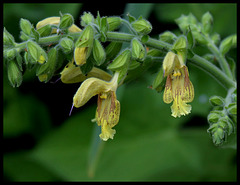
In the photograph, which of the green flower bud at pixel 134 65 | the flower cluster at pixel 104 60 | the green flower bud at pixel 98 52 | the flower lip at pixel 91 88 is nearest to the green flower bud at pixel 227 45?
the flower cluster at pixel 104 60

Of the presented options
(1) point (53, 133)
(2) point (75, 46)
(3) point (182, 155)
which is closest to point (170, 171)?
(3) point (182, 155)

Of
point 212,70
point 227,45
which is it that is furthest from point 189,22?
point 212,70

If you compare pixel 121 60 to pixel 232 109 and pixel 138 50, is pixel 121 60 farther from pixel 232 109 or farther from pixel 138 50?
pixel 232 109

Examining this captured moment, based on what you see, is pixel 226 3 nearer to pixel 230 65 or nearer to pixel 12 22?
pixel 230 65

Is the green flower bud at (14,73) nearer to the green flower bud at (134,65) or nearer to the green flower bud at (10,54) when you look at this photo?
the green flower bud at (10,54)

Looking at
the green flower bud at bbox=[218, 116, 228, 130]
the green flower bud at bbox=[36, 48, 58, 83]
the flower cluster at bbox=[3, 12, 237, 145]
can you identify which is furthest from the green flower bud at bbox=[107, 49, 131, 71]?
the green flower bud at bbox=[218, 116, 228, 130]
